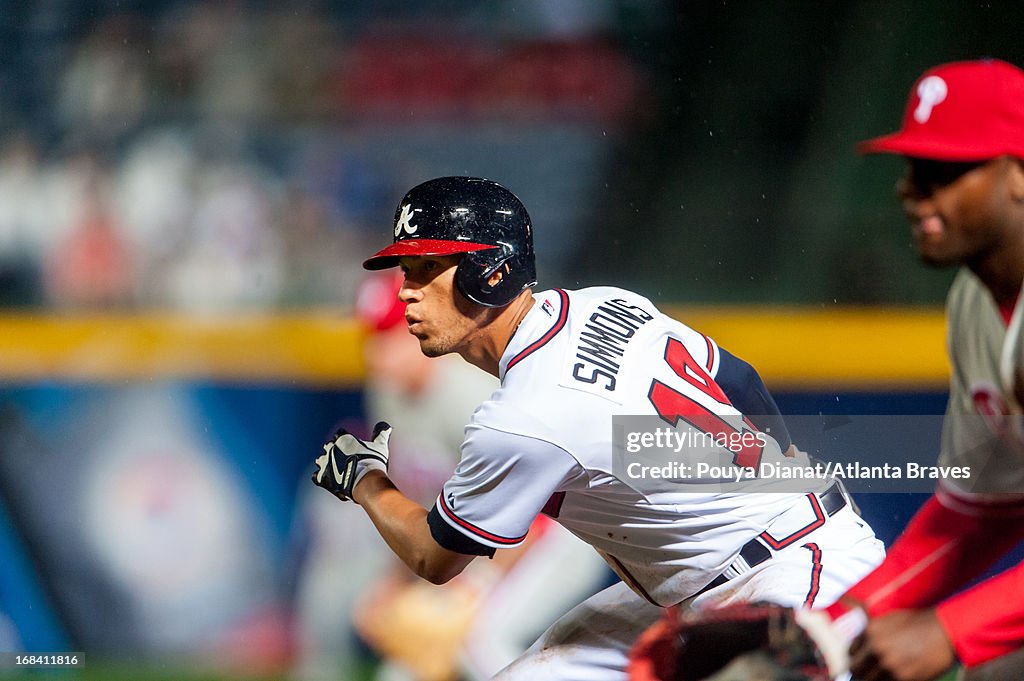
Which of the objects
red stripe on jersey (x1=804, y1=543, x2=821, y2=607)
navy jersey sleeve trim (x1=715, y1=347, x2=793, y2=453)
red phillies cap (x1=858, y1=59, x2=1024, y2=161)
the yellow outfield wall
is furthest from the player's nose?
the yellow outfield wall

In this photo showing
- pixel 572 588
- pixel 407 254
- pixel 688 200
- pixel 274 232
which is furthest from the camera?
pixel 274 232

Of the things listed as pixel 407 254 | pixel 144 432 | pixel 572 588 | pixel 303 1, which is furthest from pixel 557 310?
pixel 303 1

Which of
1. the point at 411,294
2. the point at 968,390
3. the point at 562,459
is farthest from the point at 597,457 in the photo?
the point at 968,390

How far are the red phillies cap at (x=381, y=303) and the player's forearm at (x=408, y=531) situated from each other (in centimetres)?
170

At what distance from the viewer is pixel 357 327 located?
480cm

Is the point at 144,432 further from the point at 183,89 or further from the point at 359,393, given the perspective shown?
→ the point at 183,89

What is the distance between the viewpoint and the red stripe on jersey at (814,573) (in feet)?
8.77

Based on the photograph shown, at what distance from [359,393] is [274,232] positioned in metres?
0.96

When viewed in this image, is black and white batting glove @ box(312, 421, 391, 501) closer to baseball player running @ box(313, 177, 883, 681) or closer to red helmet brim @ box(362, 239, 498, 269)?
baseball player running @ box(313, 177, 883, 681)

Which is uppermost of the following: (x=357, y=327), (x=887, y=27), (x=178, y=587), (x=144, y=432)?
(x=887, y=27)

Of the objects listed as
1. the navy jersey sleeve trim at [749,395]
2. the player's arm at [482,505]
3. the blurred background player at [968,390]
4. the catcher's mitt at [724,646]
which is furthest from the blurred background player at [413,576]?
the blurred background player at [968,390]

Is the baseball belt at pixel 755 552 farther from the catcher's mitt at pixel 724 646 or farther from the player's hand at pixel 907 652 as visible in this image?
the player's hand at pixel 907 652

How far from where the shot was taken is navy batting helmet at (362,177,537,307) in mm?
2773

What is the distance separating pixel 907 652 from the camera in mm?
1890
